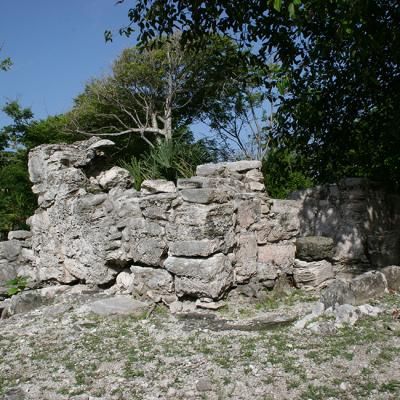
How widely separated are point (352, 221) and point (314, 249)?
1.21 meters

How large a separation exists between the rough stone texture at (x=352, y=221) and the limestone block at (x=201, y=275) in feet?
6.80

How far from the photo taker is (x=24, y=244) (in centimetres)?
776

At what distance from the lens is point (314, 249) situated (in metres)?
5.93

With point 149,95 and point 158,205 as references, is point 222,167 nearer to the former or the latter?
point 158,205

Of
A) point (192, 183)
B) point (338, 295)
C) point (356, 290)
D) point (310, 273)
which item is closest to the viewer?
point (338, 295)

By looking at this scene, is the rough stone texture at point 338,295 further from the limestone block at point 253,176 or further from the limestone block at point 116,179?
the limestone block at point 116,179

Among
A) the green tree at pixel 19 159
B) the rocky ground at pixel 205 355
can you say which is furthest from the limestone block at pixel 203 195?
the green tree at pixel 19 159

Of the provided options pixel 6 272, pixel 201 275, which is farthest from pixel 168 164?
pixel 6 272

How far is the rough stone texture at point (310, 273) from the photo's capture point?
5875 mm

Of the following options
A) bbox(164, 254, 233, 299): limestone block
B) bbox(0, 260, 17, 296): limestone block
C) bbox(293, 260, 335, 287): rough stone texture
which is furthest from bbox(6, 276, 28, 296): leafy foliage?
bbox(293, 260, 335, 287): rough stone texture

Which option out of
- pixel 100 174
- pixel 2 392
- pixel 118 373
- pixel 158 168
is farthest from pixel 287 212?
pixel 2 392

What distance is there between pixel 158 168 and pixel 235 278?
220cm

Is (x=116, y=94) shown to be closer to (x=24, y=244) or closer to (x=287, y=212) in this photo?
(x=24, y=244)

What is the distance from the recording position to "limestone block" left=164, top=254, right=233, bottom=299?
519 cm
